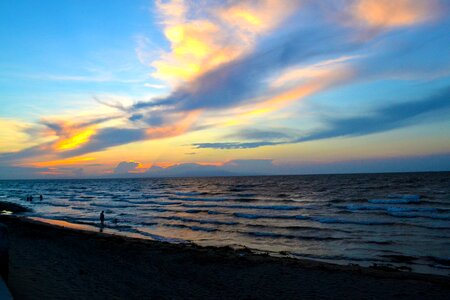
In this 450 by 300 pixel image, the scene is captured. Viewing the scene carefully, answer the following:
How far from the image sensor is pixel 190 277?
38.5 ft

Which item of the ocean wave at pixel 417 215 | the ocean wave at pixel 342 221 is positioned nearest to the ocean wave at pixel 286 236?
the ocean wave at pixel 342 221

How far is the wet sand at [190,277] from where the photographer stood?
31.5 ft

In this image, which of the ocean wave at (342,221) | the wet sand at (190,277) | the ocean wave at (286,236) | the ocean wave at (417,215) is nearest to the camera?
the wet sand at (190,277)

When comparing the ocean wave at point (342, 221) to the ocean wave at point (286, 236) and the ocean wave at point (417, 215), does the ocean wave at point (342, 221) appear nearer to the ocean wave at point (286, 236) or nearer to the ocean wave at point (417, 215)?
the ocean wave at point (417, 215)

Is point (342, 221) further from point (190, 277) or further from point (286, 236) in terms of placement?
point (190, 277)

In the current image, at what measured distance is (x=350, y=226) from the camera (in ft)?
81.4

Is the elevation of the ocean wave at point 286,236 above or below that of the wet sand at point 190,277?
below

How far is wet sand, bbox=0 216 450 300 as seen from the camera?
31.5ft

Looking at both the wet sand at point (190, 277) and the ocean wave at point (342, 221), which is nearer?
the wet sand at point (190, 277)

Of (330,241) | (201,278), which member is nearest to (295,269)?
(201,278)

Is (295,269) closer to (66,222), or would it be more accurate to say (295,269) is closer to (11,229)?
(11,229)

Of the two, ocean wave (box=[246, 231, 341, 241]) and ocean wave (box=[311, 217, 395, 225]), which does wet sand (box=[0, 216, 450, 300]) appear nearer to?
ocean wave (box=[246, 231, 341, 241])

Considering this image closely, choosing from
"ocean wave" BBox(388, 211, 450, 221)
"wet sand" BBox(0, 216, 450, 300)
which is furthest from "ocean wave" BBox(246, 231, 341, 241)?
"ocean wave" BBox(388, 211, 450, 221)

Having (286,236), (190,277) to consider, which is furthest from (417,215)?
(190,277)
